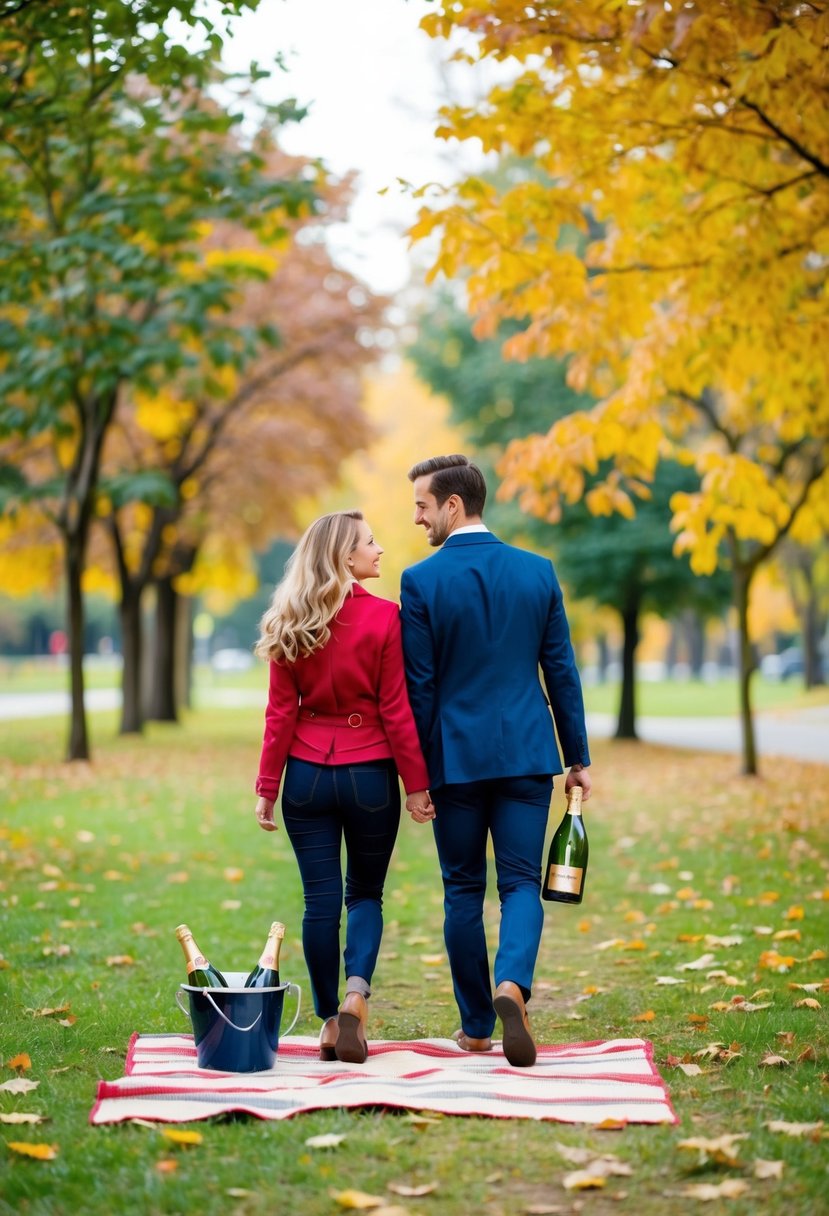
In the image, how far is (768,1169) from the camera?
11.7ft

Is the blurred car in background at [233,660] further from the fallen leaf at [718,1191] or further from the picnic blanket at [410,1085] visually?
the fallen leaf at [718,1191]

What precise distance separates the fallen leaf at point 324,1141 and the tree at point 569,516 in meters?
17.8

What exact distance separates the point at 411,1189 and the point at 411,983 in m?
3.16

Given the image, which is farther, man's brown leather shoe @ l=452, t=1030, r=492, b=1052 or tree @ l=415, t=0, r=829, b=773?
tree @ l=415, t=0, r=829, b=773

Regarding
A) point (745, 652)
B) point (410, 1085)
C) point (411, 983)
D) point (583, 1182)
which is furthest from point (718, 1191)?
point (745, 652)

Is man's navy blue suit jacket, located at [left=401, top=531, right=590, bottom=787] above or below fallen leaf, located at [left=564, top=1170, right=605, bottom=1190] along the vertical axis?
above

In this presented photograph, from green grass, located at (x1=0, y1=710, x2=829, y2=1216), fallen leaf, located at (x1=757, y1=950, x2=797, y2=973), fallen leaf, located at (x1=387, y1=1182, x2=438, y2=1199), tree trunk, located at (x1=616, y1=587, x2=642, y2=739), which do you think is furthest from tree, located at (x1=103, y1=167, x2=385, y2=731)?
fallen leaf, located at (x1=387, y1=1182, x2=438, y2=1199)

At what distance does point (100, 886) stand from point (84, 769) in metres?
8.18

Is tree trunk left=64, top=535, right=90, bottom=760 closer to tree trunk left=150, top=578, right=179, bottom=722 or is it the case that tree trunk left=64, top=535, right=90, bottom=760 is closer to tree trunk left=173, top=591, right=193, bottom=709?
tree trunk left=150, top=578, right=179, bottom=722

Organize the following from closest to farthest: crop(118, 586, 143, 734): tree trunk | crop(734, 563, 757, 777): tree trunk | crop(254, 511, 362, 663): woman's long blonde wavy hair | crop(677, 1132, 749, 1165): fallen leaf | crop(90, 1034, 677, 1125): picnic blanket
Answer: crop(677, 1132, 749, 1165): fallen leaf, crop(90, 1034, 677, 1125): picnic blanket, crop(254, 511, 362, 663): woman's long blonde wavy hair, crop(734, 563, 757, 777): tree trunk, crop(118, 586, 143, 734): tree trunk

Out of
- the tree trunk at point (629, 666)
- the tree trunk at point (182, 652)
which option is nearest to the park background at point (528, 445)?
the tree trunk at point (629, 666)

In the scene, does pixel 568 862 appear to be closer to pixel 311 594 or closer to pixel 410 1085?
pixel 410 1085

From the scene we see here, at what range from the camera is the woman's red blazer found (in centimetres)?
498

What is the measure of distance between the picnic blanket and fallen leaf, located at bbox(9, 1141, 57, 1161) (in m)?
0.28
